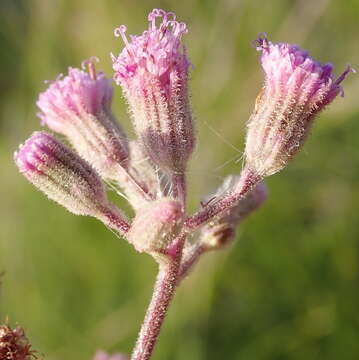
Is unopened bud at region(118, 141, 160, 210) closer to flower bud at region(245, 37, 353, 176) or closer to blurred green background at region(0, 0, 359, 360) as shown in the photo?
flower bud at region(245, 37, 353, 176)

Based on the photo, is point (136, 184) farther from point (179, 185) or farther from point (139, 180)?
point (179, 185)

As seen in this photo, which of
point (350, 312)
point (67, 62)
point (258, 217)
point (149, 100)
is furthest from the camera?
point (67, 62)

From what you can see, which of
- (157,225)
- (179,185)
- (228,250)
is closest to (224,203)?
(179,185)

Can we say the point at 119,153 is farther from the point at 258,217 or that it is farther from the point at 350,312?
the point at 350,312

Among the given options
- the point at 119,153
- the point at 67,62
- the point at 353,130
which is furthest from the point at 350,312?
the point at 67,62

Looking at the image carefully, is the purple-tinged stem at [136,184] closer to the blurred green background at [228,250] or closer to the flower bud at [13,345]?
the flower bud at [13,345]

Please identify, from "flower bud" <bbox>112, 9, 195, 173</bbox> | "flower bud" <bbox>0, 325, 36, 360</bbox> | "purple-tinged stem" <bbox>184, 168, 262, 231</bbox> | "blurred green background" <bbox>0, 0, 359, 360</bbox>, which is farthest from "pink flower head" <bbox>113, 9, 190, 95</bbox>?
"blurred green background" <bbox>0, 0, 359, 360</bbox>
